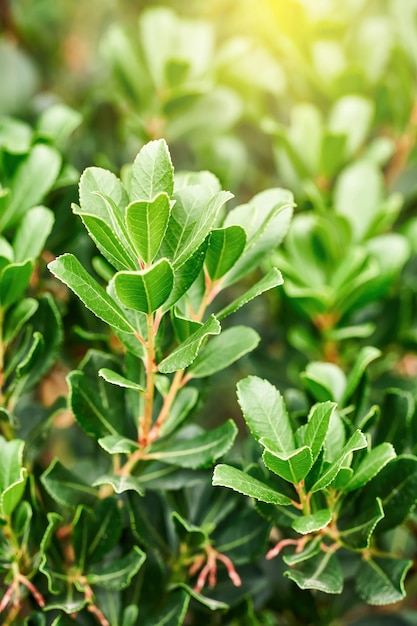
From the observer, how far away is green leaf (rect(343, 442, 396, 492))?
0.69 meters

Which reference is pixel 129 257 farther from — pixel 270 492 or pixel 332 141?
pixel 332 141

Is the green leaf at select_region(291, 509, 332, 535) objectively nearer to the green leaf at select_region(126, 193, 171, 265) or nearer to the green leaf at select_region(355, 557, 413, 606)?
the green leaf at select_region(355, 557, 413, 606)

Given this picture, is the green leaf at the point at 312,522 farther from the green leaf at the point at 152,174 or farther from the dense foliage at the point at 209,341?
the green leaf at the point at 152,174

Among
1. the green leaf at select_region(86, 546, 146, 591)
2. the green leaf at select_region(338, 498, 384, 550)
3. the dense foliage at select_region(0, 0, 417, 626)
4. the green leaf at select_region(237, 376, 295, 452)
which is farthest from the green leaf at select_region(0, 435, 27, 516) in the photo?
the green leaf at select_region(338, 498, 384, 550)

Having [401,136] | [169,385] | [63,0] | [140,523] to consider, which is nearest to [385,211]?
[401,136]

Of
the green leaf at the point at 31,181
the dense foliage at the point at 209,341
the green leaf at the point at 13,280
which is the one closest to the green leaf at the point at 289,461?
the dense foliage at the point at 209,341

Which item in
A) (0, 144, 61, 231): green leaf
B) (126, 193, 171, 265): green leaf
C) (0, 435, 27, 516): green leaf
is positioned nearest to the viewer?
(126, 193, 171, 265): green leaf

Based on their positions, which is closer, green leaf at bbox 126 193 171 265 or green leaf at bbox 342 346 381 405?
green leaf at bbox 126 193 171 265

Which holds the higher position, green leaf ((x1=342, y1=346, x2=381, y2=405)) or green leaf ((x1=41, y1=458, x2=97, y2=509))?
green leaf ((x1=342, y1=346, x2=381, y2=405))

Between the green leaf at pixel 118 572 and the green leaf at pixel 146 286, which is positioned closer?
the green leaf at pixel 146 286

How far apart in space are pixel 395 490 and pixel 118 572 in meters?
0.31

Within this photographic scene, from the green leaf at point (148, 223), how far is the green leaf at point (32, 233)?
0.64ft

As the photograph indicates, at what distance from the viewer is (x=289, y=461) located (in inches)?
25.5

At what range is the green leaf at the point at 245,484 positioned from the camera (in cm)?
Result: 64
